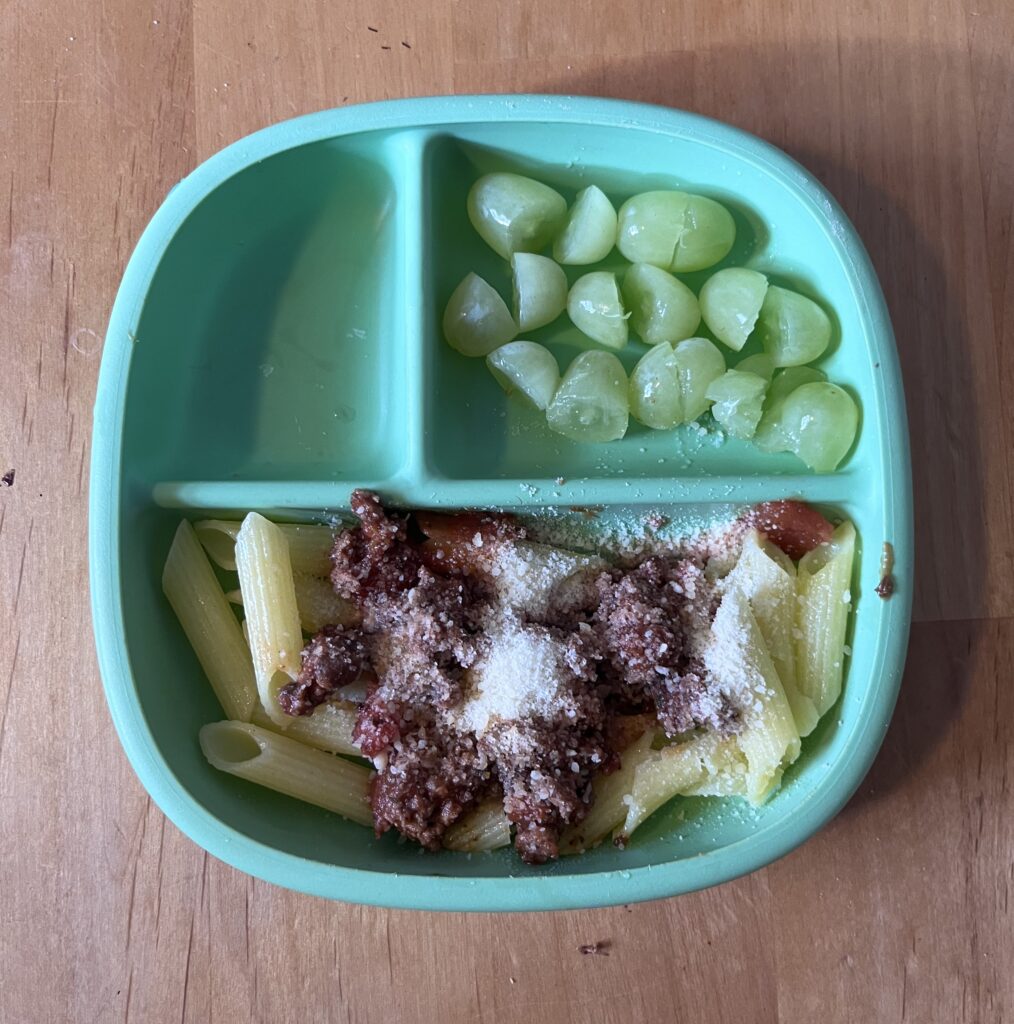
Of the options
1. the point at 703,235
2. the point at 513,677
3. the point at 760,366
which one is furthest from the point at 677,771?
the point at 703,235

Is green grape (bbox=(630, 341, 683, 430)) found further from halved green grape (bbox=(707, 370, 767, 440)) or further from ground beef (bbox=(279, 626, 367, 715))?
ground beef (bbox=(279, 626, 367, 715))

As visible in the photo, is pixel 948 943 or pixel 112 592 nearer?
pixel 112 592

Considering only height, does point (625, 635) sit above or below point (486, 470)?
below

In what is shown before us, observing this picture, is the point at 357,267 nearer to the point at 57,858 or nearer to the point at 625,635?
the point at 625,635

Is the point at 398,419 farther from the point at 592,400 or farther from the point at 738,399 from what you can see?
the point at 738,399

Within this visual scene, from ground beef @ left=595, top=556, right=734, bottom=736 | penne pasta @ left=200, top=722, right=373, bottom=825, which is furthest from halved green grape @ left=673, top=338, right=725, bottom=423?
penne pasta @ left=200, top=722, right=373, bottom=825

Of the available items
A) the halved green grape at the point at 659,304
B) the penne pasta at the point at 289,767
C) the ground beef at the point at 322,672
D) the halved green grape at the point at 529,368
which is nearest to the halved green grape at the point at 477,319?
the halved green grape at the point at 529,368

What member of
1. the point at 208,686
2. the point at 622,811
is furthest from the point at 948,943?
the point at 208,686
